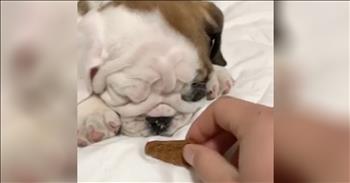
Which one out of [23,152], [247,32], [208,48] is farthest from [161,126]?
[23,152]

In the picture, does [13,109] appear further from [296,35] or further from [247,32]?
[247,32]

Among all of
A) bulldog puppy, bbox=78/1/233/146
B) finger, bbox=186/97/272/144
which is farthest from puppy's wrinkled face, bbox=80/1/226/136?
finger, bbox=186/97/272/144

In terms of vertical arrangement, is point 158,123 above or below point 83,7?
below

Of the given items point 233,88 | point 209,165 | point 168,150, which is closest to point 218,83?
point 233,88

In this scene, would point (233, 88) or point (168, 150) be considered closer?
point (168, 150)

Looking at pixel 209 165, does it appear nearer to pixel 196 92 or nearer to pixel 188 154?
pixel 188 154

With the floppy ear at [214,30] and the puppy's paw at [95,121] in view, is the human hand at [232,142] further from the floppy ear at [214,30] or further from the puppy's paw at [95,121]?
the floppy ear at [214,30]

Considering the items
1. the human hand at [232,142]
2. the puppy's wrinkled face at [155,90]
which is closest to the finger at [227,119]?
the human hand at [232,142]
